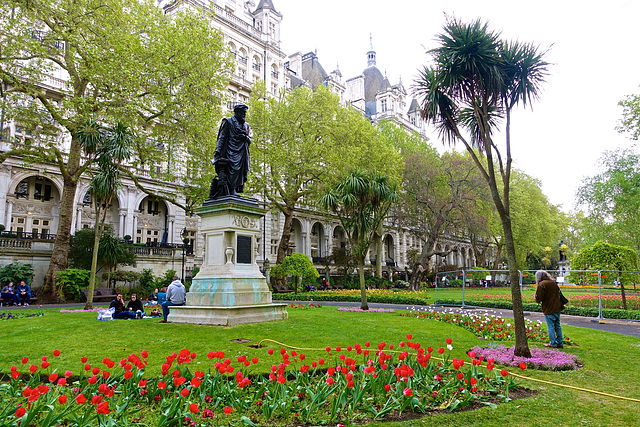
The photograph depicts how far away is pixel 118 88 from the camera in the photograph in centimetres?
1844

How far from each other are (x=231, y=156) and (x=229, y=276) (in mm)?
3567

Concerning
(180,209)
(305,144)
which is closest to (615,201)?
(305,144)

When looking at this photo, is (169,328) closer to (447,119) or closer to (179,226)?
(447,119)

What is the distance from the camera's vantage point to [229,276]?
9953mm

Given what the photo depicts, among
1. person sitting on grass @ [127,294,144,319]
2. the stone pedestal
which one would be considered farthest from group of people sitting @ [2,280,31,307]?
the stone pedestal

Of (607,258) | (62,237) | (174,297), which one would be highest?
(62,237)

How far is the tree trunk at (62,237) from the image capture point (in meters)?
20.0

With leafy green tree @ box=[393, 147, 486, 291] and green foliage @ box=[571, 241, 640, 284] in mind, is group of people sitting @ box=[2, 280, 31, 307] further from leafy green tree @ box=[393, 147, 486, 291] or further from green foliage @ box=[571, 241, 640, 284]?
leafy green tree @ box=[393, 147, 486, 291]

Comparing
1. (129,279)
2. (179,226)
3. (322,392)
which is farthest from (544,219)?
(322,392)

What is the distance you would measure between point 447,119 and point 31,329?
33.2 feet

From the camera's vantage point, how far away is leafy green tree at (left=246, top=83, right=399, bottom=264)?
29188 millimetres

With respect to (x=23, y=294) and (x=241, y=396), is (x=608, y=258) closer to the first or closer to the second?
(x=241, y=396)

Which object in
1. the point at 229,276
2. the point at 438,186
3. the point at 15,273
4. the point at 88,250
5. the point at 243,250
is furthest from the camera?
the point at 438,186

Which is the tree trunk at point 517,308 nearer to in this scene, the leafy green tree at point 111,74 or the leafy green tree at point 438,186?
the leafy green tree at point 111,74
